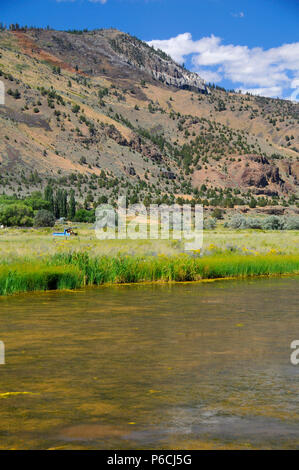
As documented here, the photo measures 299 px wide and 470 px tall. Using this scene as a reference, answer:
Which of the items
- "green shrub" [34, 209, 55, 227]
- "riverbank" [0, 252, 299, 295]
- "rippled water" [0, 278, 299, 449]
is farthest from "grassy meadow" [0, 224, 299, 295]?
"green shrub" [34, 209, 55, 227]

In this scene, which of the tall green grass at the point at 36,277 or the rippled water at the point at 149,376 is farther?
the tall green grass at the point at 36,277

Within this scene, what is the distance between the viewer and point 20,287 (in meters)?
20.1

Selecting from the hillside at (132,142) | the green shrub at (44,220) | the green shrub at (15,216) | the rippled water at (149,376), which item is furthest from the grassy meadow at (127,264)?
the hillside at (132,142)

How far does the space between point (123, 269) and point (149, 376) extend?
13.9 meters

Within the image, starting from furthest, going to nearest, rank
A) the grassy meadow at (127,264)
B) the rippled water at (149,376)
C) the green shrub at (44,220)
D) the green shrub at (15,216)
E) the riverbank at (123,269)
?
the green shrub at (44,220)
the green shrub at (15,216)
the grassy meadow at (127,264)
the riverbank at (123,269)
the rippled water at (149,376)

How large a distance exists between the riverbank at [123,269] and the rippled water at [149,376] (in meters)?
3.42

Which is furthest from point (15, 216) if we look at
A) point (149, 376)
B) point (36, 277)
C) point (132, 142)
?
point (149, 376)

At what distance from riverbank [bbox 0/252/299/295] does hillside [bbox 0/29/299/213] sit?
66.9 metres

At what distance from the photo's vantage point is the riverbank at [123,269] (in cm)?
2067

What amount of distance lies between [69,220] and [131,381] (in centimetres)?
7174

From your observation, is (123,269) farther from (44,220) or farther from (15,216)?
(15,216)

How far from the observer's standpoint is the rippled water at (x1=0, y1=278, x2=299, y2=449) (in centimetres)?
666

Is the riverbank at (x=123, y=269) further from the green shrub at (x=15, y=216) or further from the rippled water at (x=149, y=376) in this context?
the green shrub at (x=15, y=216)

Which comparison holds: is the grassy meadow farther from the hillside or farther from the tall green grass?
the hillside
